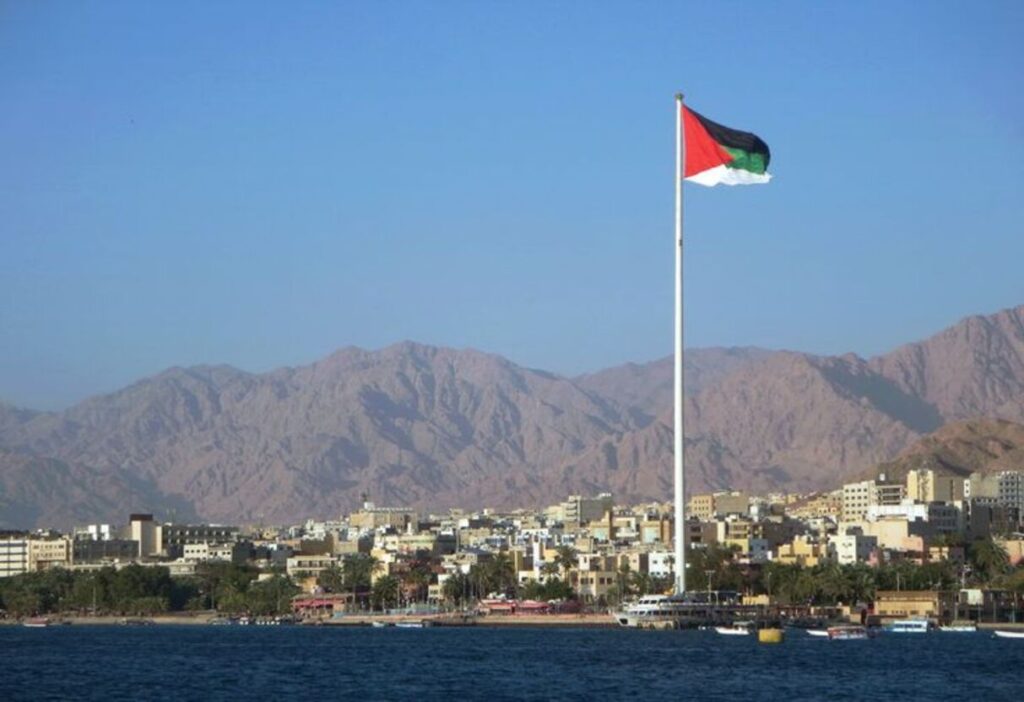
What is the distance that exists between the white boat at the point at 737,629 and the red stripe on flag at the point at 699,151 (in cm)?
3300

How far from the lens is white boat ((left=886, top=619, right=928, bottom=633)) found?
144 meters

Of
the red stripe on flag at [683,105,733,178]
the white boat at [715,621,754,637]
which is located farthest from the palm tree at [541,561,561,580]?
the red stripe on flag at [683,105,733,178]

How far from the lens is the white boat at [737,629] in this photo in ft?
430

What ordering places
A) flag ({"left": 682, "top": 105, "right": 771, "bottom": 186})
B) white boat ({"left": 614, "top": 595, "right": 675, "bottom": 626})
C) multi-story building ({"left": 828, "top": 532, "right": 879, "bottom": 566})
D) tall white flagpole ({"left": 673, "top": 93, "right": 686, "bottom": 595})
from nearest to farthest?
1. flag ({"left": 682, "top": 105, "right": 771, "bottom": 186})
2. tall white flagpole ({"left": 673, "top": 93, "right": 686, "bottom": 595})
3. white boat ({"left": 614, "top": 595, "right": 675, "bottom": 626})
4. multi-story building ({"left": 828, "top": 532, "right": 879, "bottom": 566})

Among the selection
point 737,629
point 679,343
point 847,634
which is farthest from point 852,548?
point 679,343

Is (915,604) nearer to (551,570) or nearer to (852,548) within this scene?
(852,548)

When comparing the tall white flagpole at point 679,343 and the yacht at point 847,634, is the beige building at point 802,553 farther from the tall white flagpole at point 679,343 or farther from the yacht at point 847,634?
the tall white flagpole at point 679,343

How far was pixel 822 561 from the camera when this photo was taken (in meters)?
180

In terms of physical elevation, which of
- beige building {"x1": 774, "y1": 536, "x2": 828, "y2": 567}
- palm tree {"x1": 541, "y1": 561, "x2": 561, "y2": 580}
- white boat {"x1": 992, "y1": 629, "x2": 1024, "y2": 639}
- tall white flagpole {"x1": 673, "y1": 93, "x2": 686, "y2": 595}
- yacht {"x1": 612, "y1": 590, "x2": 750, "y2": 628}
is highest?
tall white flagpole {"x1": 673, "y1": 93, "x2": 686, "y2": 595}

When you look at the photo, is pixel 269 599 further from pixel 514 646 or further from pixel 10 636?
pixel 514 646

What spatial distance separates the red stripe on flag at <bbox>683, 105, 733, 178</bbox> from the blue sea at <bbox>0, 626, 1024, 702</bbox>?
72.5 feet

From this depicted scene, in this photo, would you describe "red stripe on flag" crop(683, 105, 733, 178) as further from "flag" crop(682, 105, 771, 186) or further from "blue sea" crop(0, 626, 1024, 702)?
"blue sea" crop(0, 626, 1024, 702)

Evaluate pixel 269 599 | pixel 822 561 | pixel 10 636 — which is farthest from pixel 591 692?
pixel 269 599

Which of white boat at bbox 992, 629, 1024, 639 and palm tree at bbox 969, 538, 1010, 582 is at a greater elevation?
palm tree at bbox 969, 538, 1010, 582
